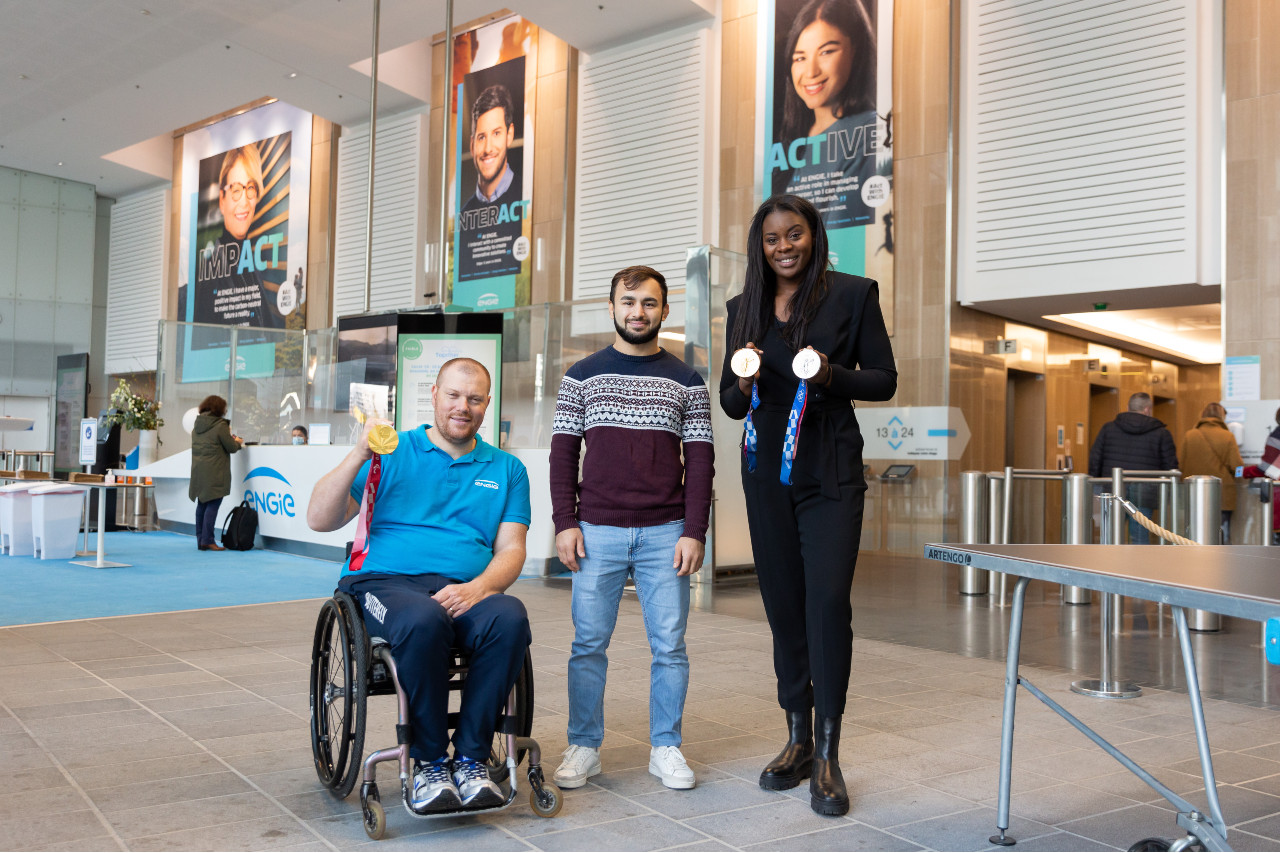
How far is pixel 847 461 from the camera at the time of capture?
2551mm

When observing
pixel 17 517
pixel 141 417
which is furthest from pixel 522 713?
pixel 141 417

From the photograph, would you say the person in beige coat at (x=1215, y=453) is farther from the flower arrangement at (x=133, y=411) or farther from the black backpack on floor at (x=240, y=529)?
the flower arrangement at (x=133, y=411)

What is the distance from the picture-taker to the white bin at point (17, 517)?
29.3 ft

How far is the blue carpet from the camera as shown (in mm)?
6016

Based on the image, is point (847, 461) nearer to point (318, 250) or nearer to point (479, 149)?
point (479, 149)

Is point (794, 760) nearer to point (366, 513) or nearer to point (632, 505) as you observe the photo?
point (632, 505)

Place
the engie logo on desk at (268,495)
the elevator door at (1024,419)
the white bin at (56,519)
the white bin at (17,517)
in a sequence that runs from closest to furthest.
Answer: the white bin at (56,519) < the white bin at (17,517) < the engie logo on desk at (268,495) < the elevator door at (1024,419)

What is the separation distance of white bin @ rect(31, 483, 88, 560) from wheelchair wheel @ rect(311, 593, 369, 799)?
280 inches

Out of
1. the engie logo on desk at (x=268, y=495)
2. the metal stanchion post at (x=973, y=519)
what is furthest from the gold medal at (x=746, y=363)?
the engie logo on desk at (x=268, y=495)

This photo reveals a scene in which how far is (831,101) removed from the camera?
10750 mm

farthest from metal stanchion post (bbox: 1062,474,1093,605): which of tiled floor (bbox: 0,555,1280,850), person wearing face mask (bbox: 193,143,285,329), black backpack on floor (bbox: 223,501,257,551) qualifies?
person wearing face mask (bbox: 193,143,285,329)

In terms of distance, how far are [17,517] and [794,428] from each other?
8682mm

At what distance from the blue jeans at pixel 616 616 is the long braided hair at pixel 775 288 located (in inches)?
21.8

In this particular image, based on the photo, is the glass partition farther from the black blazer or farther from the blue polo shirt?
the black blazer
